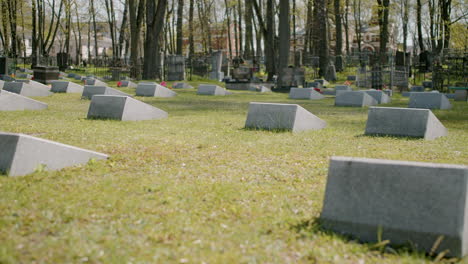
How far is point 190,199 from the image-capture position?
468 centimetres

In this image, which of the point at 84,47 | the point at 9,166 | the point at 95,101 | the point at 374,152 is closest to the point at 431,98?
the point at 374,152

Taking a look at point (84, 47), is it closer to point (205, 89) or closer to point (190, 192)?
point (205, 89)

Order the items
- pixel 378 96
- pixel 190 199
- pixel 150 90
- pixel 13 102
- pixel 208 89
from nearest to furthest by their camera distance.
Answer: pixel 190 199, pixel 13 102, pixel 378 96, pixel 150 90, pixel 208 89

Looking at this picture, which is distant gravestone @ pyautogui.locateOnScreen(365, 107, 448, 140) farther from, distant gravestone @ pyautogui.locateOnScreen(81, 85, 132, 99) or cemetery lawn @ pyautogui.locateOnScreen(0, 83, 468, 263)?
distant gravestone @ pyautogui.locateOnScreen(81, 85, 132, 99)

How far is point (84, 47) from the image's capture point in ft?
379

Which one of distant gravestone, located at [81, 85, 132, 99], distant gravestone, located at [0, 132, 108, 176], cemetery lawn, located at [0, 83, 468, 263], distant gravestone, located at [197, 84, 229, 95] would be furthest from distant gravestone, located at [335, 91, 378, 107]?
distant gravestone, located at [0, 132, 108, 176]

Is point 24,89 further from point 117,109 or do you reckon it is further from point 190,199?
point 190,199

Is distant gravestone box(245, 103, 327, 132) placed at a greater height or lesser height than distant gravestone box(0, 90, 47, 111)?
lesser

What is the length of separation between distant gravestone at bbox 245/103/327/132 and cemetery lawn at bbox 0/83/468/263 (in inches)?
15.7

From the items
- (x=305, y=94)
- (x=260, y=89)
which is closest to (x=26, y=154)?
(x=305, y=94)

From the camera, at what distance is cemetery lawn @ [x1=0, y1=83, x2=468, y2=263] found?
3410 mm

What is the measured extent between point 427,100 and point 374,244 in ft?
39.7

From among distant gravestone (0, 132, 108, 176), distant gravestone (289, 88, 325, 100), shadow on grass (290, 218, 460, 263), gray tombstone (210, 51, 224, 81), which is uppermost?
gray tombstone (210, 51, 224, 81)

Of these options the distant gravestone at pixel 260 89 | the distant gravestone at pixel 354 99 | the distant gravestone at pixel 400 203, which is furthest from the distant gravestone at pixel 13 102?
the distant gravestone at pixel 260 89
